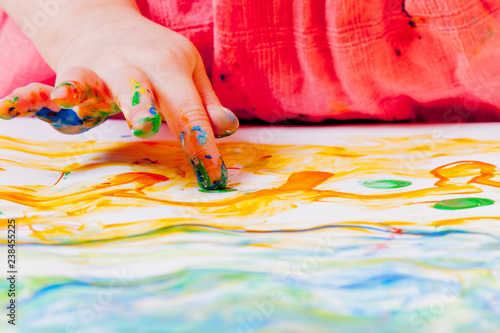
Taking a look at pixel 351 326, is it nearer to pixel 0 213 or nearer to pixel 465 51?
pixel 0 213

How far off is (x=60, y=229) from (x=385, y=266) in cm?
29

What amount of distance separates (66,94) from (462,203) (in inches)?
16.5

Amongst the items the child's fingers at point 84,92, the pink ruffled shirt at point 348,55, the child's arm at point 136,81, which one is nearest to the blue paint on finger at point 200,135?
the child's arm at point 136,81

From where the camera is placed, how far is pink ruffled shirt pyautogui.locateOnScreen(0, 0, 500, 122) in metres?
0.79

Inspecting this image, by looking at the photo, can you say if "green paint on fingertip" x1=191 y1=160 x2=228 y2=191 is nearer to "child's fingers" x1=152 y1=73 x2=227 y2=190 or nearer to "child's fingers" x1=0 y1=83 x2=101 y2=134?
"child's fingers" x1=152 y1=73 x2=227 y2=190

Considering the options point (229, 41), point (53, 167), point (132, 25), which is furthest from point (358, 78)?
point (53, 167)

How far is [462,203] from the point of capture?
0.51m

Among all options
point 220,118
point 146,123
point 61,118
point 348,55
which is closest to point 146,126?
point 146,123

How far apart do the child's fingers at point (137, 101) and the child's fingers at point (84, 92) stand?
0.02 m

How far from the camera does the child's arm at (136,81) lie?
573mm

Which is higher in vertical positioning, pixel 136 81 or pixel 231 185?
pixel 136 81

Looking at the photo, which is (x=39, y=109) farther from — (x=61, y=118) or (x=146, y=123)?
(x=146, y=123)

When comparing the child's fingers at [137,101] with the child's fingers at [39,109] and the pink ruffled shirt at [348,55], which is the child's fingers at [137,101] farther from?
the pink ruffled shirt at [348,55]

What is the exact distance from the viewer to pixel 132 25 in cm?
74
